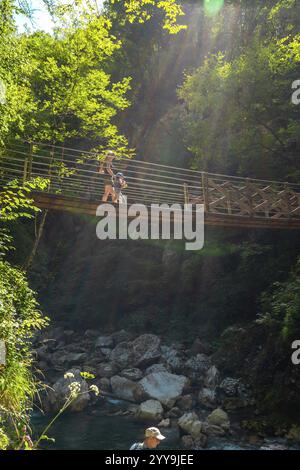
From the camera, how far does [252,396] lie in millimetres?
10977

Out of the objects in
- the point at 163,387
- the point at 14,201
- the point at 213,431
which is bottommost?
the point at 213,431

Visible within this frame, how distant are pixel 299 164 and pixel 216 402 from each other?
30.7 ft

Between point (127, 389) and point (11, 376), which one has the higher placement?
point (11, 376)

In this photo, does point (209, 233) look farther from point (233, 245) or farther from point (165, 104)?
point (165, 104)

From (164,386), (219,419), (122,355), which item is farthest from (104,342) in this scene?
(219,419)

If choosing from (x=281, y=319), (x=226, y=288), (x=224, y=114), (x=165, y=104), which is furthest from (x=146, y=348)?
(x=165, y=104)

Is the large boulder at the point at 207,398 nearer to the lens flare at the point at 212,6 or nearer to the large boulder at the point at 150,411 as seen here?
the large boulder at the point at 150,411

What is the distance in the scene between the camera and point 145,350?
14.5m

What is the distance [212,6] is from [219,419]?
78.4 feet

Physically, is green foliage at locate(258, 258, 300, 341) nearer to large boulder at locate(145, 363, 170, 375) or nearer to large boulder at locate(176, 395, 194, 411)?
large boulder at locate(176, 395, 194, 411)

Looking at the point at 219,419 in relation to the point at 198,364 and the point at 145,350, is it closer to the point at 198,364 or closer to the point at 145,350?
the point at 198,364

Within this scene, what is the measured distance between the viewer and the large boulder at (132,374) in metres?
12.7

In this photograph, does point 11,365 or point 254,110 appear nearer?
point 11,365

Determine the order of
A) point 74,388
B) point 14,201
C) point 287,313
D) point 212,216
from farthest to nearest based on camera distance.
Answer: point 212,216
point 287,313
point 14,201
point 74,388
